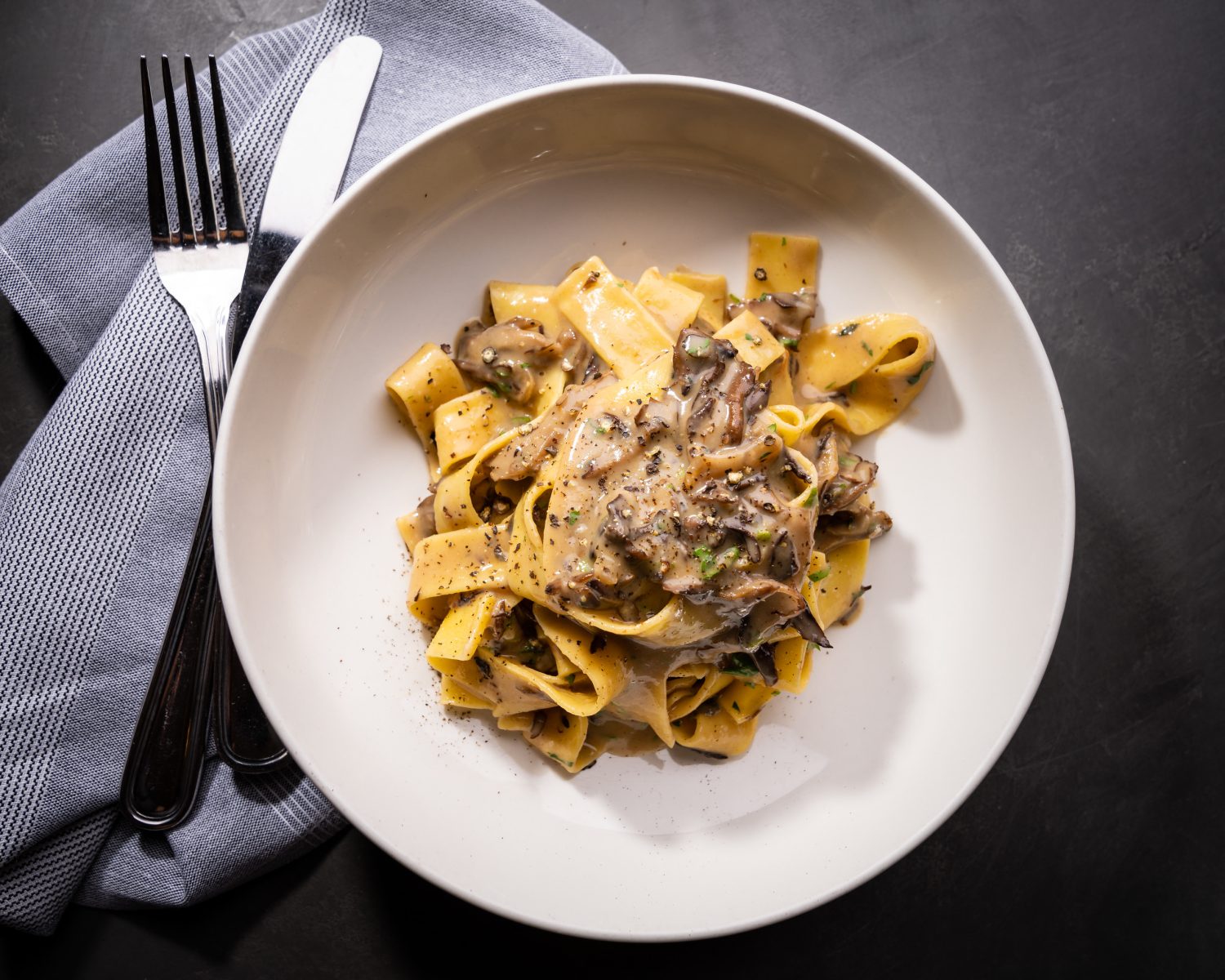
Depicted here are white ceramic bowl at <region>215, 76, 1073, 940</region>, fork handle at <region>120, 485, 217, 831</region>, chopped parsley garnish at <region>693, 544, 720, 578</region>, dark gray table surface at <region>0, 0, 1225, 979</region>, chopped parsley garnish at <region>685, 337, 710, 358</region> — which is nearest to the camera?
chopped parsley garnish at <region>693, 544, 720, 578</region>

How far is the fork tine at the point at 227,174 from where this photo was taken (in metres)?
2.84

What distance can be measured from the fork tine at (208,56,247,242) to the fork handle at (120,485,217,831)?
0.94 metres

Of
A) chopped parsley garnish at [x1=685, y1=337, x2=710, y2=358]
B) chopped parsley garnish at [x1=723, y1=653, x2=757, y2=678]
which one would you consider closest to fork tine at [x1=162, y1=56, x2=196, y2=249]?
chopped parsley garnish at [x1=685, y1=337, x2=710, y2=358]

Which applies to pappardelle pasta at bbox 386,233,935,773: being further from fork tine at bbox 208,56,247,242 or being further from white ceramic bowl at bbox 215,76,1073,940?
fork tine at bbox 208,56,247,242

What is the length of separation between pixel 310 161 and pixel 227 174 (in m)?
0.28

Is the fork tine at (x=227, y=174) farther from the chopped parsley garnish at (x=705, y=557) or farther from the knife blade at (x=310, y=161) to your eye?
the chopped parsley garnish at (x=705, y=557)

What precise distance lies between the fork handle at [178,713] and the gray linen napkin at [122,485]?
0.09m

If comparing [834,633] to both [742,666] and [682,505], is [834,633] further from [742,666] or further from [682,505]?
[682,505]

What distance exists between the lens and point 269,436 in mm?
2787

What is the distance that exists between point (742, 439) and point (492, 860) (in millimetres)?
1671

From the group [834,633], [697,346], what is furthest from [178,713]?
[834,633]

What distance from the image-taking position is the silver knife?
294 cm

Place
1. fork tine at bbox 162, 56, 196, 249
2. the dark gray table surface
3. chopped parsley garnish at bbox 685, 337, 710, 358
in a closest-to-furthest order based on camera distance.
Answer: chopped parsley garnish at bbox 685, 337, 710, 358
fork tine at bbox 162, 56, 196, 249
the dark gray table surface

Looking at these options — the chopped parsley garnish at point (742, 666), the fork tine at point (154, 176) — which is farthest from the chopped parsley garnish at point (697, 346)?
the fork tine at point (154, 176)
